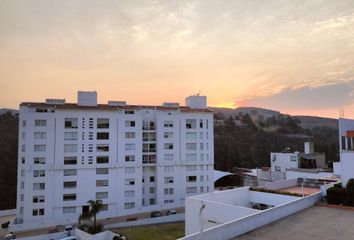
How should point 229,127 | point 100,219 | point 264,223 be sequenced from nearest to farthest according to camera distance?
point 264,223 < point 100,219 < point 229,127

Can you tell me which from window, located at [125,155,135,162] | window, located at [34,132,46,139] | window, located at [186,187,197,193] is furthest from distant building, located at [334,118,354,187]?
window, located at [34,132,46,139]

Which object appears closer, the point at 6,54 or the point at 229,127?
the point at 6,54

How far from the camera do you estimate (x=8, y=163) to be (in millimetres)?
64938

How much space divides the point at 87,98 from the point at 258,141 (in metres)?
72.3

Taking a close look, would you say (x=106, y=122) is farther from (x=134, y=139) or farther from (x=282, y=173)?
(x=282, y=173)

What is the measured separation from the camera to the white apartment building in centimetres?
4188

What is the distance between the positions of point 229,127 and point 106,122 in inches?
2932

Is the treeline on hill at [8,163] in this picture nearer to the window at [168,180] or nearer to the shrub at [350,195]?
the window at [168,180]

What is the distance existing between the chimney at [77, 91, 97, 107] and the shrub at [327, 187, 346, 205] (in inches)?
1406

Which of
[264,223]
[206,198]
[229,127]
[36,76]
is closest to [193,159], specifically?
[36,76]

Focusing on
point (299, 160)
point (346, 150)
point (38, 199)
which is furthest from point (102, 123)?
point (346, 150)

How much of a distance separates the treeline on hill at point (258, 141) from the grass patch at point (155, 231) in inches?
1553

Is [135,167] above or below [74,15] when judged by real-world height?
below

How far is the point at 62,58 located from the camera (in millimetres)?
Result: 32781
